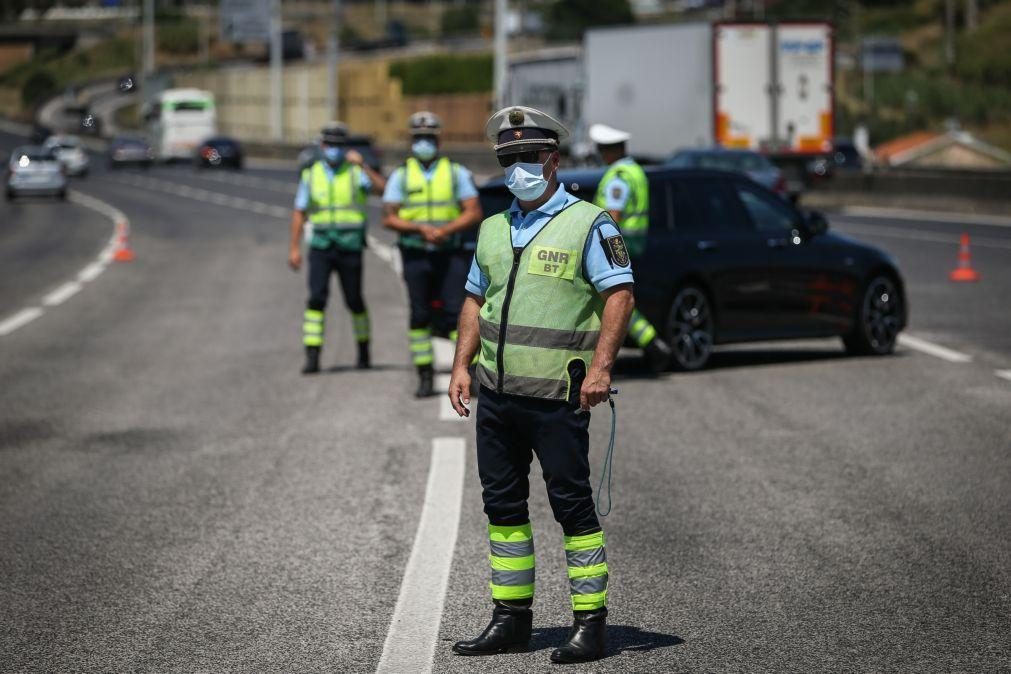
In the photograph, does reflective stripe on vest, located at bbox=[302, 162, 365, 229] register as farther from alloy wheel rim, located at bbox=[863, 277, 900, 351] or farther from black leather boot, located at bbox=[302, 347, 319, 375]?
alloy wheel rim, located at bbox=[863, 277, 900, 351]

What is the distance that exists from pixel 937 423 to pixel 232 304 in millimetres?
11122

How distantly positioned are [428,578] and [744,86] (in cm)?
2755

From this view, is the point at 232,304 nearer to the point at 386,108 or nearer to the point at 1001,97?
the point at 1001,97

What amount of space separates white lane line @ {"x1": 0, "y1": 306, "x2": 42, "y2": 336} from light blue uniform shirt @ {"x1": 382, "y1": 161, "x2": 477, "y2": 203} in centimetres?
651

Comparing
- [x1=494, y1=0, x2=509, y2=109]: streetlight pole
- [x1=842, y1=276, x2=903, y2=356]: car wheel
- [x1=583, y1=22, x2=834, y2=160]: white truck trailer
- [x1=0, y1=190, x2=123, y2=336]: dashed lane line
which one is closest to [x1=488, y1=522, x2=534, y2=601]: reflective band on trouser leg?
[x1=842, y1=276, x2=903, y2=356]: car wheel

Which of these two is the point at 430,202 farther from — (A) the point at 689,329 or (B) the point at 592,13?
(B) the point at 592,13

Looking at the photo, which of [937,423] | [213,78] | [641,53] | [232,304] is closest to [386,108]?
[213,78]

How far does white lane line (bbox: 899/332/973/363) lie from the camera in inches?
564

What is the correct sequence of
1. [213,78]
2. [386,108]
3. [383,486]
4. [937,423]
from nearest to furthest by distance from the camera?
[383,486] < [937,423] < [386,108] < [213,78]

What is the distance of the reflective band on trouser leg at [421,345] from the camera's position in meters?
12.4

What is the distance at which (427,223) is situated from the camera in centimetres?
1237

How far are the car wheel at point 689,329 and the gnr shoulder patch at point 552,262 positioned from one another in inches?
314

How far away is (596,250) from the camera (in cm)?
579

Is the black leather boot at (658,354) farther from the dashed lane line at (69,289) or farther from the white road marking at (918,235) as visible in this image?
the white road marking at (918,235)
